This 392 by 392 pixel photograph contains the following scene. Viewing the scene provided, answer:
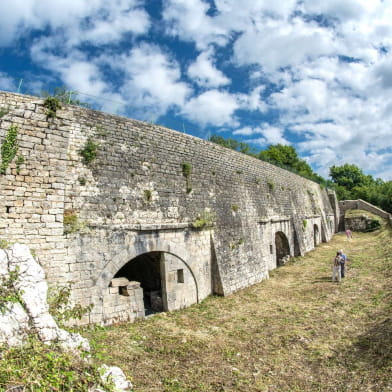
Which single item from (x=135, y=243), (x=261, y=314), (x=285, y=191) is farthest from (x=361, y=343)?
(x=285, y=191)

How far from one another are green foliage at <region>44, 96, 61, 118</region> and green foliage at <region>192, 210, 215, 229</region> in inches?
214

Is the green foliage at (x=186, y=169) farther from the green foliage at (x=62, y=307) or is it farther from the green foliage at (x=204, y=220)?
the green foliage at (x=62, y=307)

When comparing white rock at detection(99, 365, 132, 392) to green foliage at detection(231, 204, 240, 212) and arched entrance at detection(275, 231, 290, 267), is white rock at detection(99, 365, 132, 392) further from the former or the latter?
arched entrance at detection(275, 231, 290, 267)

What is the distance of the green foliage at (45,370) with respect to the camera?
3.81 meters

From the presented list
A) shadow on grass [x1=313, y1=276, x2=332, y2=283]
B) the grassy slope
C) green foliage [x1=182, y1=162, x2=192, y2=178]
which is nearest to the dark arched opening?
the grassy slope

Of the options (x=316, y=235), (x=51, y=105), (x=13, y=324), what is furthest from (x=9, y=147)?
(x=316, y=235)

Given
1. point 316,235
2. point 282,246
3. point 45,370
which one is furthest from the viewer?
point 316,235

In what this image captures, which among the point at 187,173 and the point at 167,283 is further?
the point at 187,173

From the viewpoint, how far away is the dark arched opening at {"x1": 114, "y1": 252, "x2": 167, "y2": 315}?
934cm

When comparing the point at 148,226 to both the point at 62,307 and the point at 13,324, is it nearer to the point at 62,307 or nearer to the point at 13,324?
the point at 62,307

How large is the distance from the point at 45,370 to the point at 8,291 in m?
1.69

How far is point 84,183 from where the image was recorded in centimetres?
749

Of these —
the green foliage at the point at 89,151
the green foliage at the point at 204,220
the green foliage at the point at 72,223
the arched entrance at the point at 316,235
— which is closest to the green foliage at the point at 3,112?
the green foliage at the point at 89,151

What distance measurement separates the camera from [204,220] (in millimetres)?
10430
